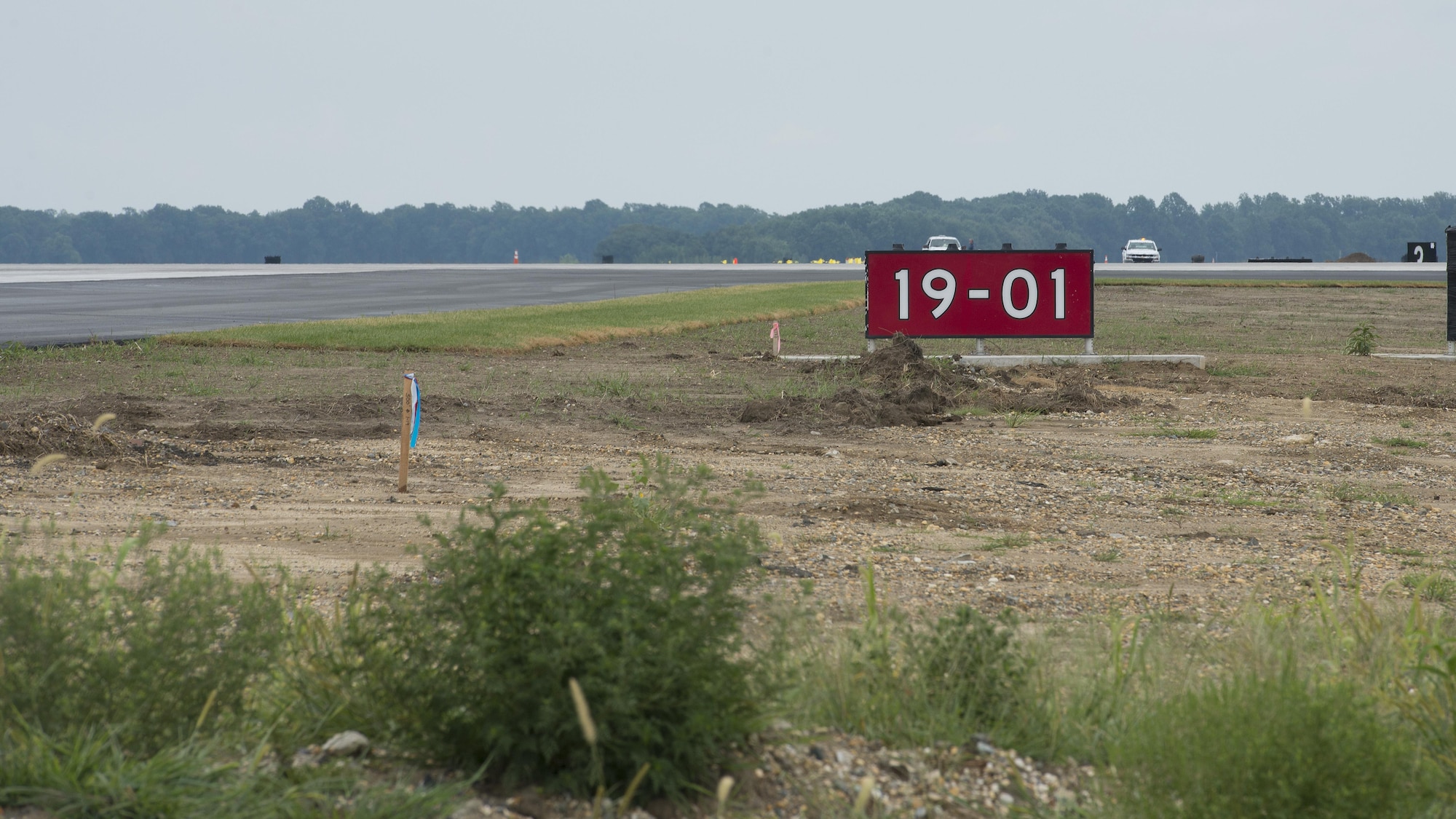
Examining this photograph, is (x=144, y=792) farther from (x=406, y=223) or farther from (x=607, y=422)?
(x=406, y=223)

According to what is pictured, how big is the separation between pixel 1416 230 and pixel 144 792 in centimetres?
17852

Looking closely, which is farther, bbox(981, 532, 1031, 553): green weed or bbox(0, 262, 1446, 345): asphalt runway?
bbox(0, 262, 1446, 345): asphalt runway

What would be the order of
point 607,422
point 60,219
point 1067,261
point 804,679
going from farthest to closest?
1. point 60,219
2. point 1067,261
3. point 607,422
4. point 804,679

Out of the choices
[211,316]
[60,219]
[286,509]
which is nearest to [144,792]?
[286,509]

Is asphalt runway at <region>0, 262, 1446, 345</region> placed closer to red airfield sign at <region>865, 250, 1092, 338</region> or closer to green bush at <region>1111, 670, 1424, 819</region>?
red airfield sign at <region>865, 250, 1092, 338</region>

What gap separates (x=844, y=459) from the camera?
944cm

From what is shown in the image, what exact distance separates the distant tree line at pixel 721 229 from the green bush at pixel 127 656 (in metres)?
119

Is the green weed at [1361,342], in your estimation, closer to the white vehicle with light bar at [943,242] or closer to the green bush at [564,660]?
the green bush at [564,660]

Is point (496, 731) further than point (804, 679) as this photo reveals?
No

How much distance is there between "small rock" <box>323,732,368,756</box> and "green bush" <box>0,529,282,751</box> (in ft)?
0.90

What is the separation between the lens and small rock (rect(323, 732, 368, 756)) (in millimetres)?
3381

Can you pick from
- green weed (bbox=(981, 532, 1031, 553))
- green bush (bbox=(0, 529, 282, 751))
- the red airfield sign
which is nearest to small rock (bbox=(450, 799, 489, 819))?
green bush (bbox=(0, 529, 282, 751))

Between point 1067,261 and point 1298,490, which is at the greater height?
point 1067,261

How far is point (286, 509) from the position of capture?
23.8ft
